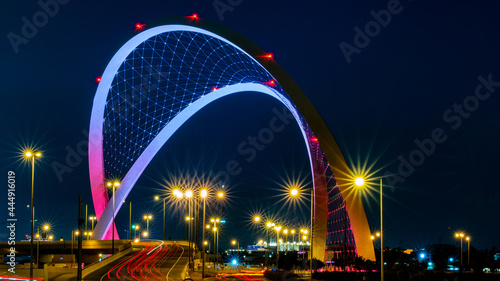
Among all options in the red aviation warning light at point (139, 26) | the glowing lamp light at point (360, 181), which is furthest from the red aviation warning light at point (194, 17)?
the glowing lamp light at point (360, 181)

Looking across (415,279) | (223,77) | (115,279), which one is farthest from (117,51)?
(415,279)

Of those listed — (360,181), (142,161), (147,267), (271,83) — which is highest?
(271,83)

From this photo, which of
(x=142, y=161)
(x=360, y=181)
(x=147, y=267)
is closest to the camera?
(x=360, y=181)

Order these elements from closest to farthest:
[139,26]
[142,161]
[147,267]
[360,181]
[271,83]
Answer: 1. [360,181]
2. [271,83]
3. [147,267]
4. [139,26]
5. [142,161]

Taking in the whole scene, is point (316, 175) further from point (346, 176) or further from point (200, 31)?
point (200, 31)

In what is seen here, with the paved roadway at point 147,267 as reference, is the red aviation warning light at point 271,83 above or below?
above

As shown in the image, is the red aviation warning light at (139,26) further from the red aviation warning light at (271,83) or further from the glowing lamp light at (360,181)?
the glowing lamp light at (360,181)

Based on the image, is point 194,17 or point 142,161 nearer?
point 194,17

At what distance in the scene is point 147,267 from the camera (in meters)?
44.8

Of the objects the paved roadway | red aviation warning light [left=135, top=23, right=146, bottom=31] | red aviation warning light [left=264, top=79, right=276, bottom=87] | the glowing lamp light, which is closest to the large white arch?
the paved roadway

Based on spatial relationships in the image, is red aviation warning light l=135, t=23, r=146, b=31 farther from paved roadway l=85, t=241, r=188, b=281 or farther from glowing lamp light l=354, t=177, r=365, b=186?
glowing lamp light l=354, t=177, r=365, b=186

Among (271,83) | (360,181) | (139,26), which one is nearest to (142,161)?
(139,26)

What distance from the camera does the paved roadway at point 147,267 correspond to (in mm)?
38469

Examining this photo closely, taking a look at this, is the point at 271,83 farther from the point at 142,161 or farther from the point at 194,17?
the point at 142,161
